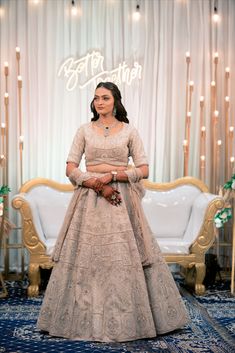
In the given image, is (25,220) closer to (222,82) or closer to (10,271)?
(10,271)

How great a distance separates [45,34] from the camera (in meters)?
6.88

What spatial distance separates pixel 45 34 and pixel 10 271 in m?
2.56

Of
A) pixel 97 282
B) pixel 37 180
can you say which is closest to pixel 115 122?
pixel 97 282

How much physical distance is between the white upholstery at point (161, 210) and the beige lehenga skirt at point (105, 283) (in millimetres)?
2016

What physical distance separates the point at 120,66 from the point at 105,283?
3.45 meters

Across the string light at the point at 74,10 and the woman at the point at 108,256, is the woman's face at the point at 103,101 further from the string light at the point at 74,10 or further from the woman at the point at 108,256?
the string light at the point at 74,10

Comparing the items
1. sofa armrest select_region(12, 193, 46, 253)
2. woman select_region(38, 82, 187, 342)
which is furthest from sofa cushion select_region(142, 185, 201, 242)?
woman select_region(38, 82, 187, 342)

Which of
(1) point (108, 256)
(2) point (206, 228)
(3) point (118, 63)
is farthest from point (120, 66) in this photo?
(1) point (108, 256)

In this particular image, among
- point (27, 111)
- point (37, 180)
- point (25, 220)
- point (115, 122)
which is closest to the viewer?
point (115, 122)

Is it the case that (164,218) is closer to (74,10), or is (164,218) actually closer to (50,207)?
(50,207)

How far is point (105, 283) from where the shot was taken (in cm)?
402

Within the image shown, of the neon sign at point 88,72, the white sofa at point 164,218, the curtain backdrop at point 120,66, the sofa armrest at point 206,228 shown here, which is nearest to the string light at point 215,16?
the curtain backdrop at point 120,66

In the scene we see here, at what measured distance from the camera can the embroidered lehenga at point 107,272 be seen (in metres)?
3.97

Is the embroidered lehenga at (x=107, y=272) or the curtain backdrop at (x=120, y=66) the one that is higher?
the curtain backdrop at (x=120, y=66)
